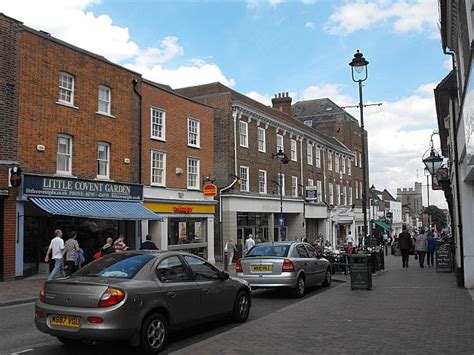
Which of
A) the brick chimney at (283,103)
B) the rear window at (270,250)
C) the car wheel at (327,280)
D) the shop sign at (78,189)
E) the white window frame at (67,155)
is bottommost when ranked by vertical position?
the car wheel at (327,280)

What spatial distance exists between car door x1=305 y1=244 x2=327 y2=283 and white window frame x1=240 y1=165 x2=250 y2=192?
52.5 feet

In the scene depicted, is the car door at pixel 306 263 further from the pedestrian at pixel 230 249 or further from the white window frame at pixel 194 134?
the white window frame at pixel 194 134

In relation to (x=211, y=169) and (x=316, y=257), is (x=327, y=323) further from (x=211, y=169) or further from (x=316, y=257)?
(x=211, y=169)

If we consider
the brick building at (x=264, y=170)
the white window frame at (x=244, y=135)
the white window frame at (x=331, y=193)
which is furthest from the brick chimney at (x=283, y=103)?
the white window frame at (x=244, y=135)

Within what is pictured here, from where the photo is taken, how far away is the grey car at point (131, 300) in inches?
253

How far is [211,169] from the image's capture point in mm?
28219

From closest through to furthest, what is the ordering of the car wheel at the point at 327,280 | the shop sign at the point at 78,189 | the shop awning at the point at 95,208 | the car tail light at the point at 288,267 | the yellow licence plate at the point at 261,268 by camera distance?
the car tail light at the point at 288,267
the yellow licence plate at the point at 261,268
the car wheel at the point at 327,280
the shop awning at the point at 95,208
the shop sign at the point at 78,189

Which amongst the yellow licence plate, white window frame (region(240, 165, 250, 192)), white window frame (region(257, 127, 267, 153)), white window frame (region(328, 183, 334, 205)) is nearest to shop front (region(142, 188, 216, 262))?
white window frame (region(240, 165, 250, 192))

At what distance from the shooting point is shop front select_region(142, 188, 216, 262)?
2362cm

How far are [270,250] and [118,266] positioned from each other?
660 centimetres

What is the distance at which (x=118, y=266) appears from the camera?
733 cm

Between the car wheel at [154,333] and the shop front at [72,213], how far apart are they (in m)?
10.9

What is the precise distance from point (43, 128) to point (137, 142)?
17.2 ft

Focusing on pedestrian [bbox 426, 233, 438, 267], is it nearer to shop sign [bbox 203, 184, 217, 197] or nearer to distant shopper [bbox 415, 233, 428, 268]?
distant shopper [bbox 415, 233, 428, 268]
